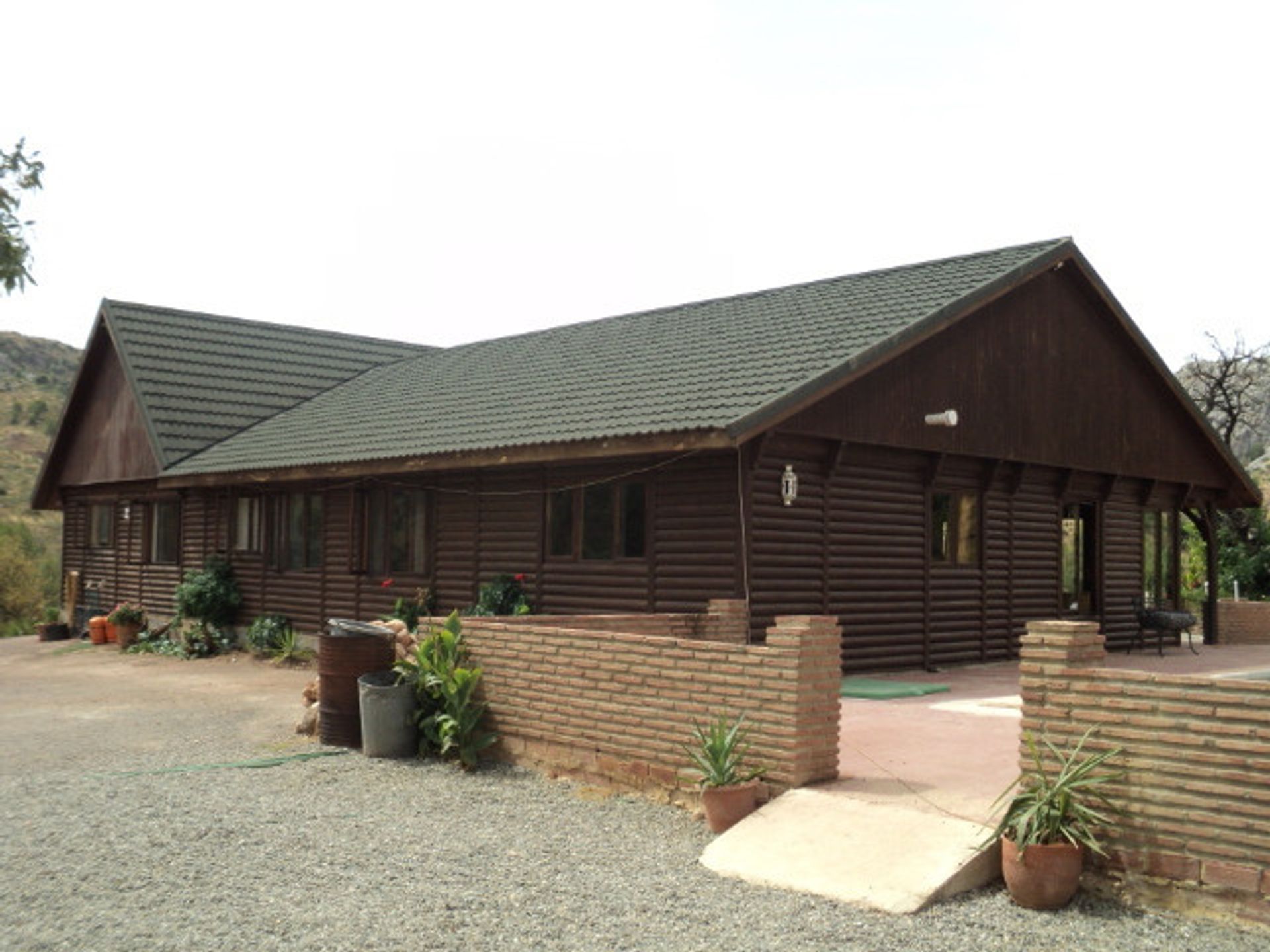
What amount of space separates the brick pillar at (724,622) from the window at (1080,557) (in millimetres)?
8164

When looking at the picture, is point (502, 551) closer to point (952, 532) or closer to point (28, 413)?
point (952, 532)

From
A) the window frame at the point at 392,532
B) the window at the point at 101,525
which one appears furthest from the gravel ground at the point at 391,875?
the window at the point at 101,525

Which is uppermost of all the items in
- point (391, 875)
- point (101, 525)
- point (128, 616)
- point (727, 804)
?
point (101, 525)

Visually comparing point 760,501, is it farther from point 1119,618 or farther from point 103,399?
point 103,399

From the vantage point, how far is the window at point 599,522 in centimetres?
1505

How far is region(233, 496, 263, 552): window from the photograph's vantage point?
72.8 ft

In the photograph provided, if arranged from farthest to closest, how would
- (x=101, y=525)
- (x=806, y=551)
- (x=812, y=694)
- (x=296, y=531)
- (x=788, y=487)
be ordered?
(x=101, y=525)
(x=296, y=531)
(x=806, y=551)
(x=788, y=487)
(x=812, y=694)

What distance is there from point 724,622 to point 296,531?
11.0 meters

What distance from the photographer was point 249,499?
73.4 feet

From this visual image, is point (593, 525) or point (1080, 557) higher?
point (593, 525)

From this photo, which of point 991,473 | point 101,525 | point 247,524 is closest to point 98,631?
point 101,525

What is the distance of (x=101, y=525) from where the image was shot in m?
27.9

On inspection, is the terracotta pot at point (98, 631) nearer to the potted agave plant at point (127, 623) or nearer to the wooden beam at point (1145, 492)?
the potted agave plant at point (127, 623)

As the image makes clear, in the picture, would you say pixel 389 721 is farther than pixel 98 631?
No
